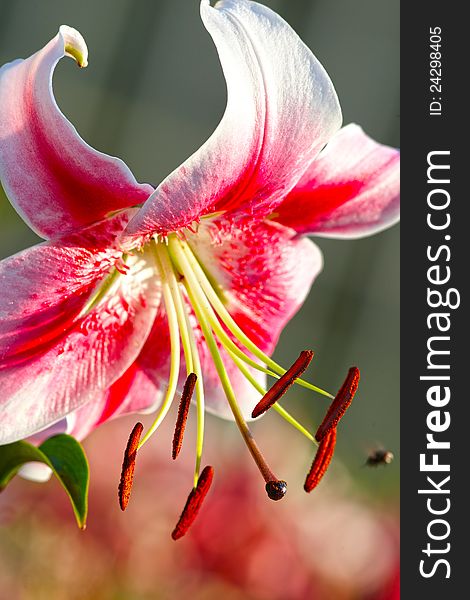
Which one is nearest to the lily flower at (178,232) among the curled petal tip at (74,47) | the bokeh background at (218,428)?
the curled petal tip at (74,47)

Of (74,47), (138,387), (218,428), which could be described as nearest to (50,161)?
(74,47)

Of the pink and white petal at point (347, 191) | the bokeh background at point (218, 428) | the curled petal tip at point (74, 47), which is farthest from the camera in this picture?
the bokeh background at point (218, 428)

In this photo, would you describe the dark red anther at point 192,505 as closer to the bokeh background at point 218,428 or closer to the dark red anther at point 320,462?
the dark red anther at point 320,462

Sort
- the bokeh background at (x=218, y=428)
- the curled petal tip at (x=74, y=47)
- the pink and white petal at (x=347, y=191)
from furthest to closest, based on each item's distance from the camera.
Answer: the bokeh background at (x=218, y=428), the pink and white petal at (x=347, y=191), the curled petal tip at (x=74, y=47)

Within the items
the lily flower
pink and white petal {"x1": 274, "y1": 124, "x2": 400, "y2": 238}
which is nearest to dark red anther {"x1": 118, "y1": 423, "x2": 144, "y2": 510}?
the lily flower

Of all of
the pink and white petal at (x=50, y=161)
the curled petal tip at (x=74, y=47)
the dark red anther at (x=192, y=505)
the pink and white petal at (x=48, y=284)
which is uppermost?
the curled petal tip at (x=74, y=47)

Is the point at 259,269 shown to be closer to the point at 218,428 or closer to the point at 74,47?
the point at 74,47

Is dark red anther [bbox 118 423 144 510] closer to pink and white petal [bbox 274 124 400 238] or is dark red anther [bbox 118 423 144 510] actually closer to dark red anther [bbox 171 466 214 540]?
dark red anther [bbox 171 466 214 540]
